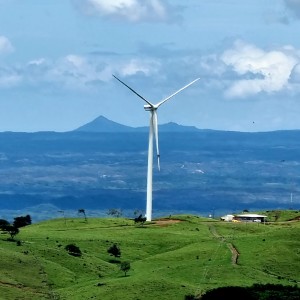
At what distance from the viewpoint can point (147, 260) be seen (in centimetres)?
10706

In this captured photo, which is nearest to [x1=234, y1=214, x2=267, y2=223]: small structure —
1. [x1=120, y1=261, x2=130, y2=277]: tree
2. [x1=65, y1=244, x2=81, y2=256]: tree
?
[x1=65, y1=244, x2=81, y2=256]: tree

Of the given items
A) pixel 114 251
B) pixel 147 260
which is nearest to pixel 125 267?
pixel 147 260

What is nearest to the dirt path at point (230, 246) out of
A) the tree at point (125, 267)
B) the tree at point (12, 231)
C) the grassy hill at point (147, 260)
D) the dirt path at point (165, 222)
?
the grassy hill at point (147, 260)

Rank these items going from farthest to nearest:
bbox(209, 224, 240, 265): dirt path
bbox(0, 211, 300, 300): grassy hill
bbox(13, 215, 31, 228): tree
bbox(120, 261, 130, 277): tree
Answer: bbox(13, 215, 31, 228): tree
bbox(209, 224, 240, 265): dirt path
bbox(120, 261, 130, 277): tree
bbox(0, 211, 300, 300): grassy hill

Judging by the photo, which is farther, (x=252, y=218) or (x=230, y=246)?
Result: (x=252, y=218)

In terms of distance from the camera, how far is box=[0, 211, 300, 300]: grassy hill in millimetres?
88312

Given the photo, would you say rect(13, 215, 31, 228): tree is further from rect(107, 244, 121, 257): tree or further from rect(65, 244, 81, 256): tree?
rect(65, 244, 81, 256): tree

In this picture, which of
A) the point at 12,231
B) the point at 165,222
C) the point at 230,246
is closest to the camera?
the point at 230,246

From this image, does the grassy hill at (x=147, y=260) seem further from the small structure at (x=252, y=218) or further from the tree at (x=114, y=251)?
the small structure at (x=252, y=218)

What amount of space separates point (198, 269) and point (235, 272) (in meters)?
3.44

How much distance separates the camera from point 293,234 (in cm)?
11719

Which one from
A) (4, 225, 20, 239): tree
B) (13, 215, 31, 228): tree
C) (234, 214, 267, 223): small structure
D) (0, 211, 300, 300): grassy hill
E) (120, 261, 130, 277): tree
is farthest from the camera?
(234, 214, 267, 223): small structure

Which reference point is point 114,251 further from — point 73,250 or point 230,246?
point 230,246

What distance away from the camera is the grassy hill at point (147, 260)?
290ft
